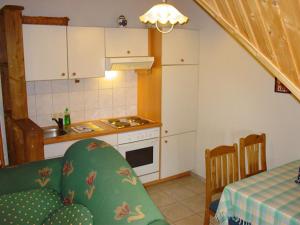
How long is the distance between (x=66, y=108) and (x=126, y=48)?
1.01 metres

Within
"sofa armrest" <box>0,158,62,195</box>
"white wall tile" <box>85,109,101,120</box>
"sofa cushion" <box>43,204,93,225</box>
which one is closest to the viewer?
"sofa cushion" <box>43,204,93,225</box>

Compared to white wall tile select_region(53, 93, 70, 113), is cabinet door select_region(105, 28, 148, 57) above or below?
above

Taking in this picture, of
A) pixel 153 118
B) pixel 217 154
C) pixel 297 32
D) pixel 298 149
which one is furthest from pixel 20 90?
pixel 298 149

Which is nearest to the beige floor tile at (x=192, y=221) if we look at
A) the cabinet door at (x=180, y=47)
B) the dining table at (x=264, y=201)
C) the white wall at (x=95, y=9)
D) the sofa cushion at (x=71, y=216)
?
the dining table at (x=264, y=201)

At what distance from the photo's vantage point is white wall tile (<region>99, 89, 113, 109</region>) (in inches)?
154

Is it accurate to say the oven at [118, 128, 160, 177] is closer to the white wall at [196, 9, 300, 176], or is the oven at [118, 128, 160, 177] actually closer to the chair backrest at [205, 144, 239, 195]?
the white wall at [196, 9, 300, 176]

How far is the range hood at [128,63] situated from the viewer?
11.5 ft

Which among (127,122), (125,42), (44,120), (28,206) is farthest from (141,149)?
(28,206)

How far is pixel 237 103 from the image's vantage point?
3.59 m

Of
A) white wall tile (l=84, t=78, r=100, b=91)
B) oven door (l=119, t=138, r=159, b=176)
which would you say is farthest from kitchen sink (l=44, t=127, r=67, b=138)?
oven door (l=119, t=138, r=159, b=176)

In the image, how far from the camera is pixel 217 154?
8.39 feet

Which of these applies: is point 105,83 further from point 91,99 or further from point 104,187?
point 104,187

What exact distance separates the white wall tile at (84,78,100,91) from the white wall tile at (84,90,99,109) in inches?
2.0

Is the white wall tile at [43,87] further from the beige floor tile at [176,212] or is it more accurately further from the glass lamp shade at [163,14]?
the beige floor tile at [176,212]
